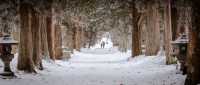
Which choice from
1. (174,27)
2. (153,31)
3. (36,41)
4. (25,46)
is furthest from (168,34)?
(25,46)

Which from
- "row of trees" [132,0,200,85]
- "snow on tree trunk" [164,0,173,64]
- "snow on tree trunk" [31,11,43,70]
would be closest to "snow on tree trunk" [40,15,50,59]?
"snow on tree trunk" [31,11,43,70]

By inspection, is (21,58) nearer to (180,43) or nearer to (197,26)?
(180,43)

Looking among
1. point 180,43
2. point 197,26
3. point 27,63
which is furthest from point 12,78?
point 197,26

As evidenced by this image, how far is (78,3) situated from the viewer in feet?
104

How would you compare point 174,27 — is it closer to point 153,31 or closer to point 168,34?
point 168,34

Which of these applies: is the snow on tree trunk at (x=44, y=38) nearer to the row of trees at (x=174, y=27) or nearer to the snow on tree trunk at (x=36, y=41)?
the snow on tree trunk at (x=36, y=41)

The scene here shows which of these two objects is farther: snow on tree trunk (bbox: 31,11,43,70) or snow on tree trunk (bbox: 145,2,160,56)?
snow on tree trunk (bbox: 145,2,160,56)

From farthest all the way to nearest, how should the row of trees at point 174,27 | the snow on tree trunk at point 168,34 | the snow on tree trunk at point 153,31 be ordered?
the snow on tree trunk at point 153,31, the snow on tree trunk at point 168,34, the row of trees at point 174,27

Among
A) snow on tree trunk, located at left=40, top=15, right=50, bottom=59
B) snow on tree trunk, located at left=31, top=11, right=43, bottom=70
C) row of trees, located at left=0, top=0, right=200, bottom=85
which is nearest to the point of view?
row of trees, located at left=0, top=0, right=200, bottom=85

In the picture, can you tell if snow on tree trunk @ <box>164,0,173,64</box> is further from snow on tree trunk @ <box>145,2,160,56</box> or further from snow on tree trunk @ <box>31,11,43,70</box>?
snow on tree trunk @ <box>31,11,43,70</box>

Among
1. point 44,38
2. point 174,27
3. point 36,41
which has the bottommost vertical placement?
point 36,41

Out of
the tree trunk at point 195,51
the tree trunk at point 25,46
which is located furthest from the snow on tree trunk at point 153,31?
the tree trunk at point 195,51

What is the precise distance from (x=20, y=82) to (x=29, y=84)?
647mm

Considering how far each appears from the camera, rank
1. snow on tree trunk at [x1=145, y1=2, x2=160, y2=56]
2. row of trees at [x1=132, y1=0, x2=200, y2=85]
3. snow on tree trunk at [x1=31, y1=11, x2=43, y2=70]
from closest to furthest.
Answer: row of trees at [x1=132, y1=0, x2=200, y2=85]
snow on tree trunk at [x1=31, y1=11, x2=43, y2=70]
snow on tree trunk at [x1=145, y1=2, x2=160, y2=56]
